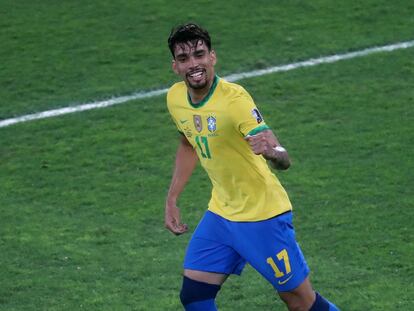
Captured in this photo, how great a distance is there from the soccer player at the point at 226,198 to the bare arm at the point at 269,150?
46 cm

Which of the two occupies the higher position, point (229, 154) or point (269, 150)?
point (269, 150)

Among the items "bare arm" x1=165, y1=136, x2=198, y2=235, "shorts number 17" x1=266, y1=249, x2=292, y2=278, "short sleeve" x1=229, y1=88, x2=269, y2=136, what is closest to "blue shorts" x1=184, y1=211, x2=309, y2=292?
"shorts number 17" x1=266, y1=249, x2=292, y2=278

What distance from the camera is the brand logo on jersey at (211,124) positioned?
6.77m

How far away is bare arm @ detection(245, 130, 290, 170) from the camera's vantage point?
20.1ft

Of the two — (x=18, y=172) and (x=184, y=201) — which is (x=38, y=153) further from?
(x=184, y=201)

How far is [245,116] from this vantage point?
21.7ft

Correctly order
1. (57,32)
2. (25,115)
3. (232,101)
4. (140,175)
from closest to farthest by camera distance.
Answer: (232,101)
(140,175)
(25,115)
(57,32)

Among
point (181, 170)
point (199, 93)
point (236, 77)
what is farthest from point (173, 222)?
point (236, 77)

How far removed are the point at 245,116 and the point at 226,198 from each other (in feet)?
2.04

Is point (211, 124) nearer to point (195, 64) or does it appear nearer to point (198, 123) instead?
point (198, 123)

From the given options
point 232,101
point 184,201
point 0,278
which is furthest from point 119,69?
point 232,101

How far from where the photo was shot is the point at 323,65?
13594mm

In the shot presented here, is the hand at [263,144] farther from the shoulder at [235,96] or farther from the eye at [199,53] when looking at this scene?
the eye at [199,53]

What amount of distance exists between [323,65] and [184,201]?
154 inches
